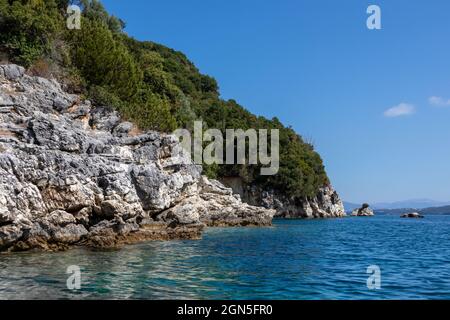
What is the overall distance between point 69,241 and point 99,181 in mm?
3788

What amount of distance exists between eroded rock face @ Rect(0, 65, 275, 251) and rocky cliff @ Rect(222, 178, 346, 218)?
4298 cm

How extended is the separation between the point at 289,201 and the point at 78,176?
65.6 m

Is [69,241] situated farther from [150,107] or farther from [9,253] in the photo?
[150,107]

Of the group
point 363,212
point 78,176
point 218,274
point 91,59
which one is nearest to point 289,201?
point 91,59

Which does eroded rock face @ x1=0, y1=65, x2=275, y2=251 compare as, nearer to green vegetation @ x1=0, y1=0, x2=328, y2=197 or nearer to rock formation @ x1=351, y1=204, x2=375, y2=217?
green vegetation @ x1=0, y1=0, x2=328, y2=197

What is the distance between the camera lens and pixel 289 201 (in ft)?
280

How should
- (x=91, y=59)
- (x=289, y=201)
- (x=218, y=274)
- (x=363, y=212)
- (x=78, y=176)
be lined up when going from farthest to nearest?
(x=363, y=212), (x=289, y=201), (x=91, y=59), (x=78, y=176), (x=218, y=274)

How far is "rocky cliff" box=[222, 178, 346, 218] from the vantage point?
7962cm

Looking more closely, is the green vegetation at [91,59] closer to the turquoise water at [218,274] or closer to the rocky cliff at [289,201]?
the rocky cliff at [289,201]

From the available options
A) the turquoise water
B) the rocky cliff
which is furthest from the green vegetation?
the turquoise water

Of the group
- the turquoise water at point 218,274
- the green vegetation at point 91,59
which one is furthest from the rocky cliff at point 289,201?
the turquoise water at point 218,274

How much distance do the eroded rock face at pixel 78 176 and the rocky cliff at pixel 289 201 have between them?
1692 inches

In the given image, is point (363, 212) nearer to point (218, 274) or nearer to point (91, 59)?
point (91, 59)

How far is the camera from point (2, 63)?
105 feet
